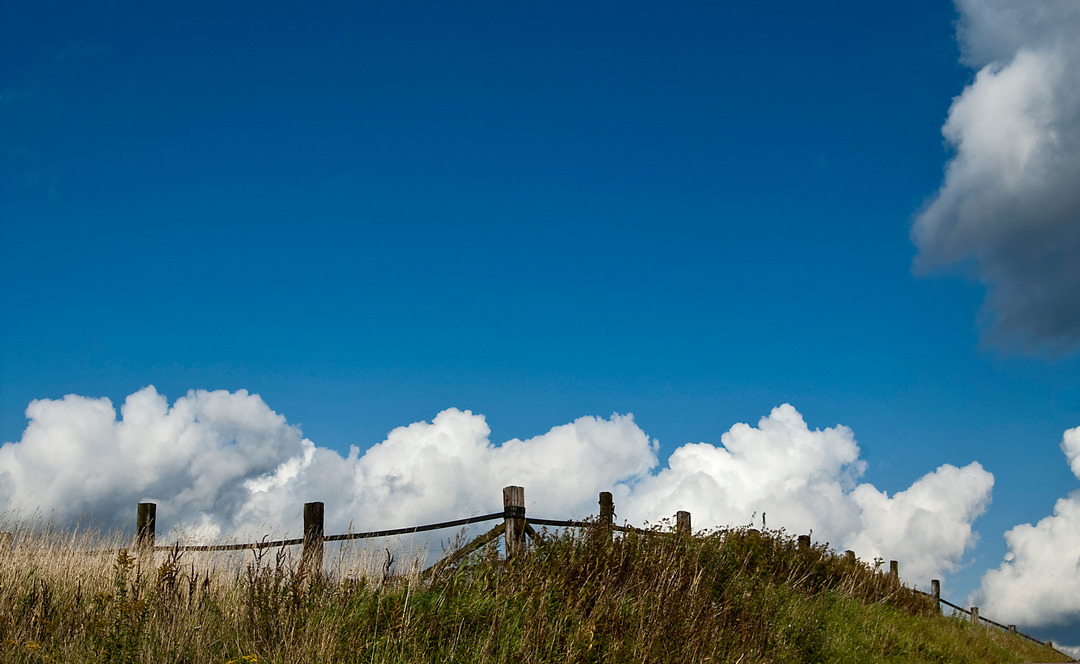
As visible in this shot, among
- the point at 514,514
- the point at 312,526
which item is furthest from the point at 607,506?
the point at 312,526

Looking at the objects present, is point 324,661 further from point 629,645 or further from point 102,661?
point 629,645

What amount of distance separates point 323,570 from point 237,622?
1167 mm

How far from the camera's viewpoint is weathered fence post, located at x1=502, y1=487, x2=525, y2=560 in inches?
443

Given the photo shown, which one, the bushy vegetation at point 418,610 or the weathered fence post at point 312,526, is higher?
the weathered fence post at point 312,526

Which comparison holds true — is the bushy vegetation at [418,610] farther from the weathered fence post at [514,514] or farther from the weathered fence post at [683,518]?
the weathered fence post at [683,518]

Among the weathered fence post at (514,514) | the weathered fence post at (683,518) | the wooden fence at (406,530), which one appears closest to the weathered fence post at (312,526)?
the wooden fence at (406,530)

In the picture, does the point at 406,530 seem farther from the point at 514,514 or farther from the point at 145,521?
the point at 145,521

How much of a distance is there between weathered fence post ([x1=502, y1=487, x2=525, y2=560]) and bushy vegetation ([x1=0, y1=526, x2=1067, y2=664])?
112 cm

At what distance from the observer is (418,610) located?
7.28 metres

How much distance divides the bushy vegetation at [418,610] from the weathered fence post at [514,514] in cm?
112

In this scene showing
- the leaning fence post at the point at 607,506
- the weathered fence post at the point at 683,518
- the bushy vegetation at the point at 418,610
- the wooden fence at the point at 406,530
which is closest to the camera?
the bushy vegetation at the point at 418,610

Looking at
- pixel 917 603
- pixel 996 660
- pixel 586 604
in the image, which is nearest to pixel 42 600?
pixel 586 604

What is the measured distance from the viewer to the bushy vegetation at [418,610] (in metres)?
6.63

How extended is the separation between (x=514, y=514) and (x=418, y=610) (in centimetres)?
417
